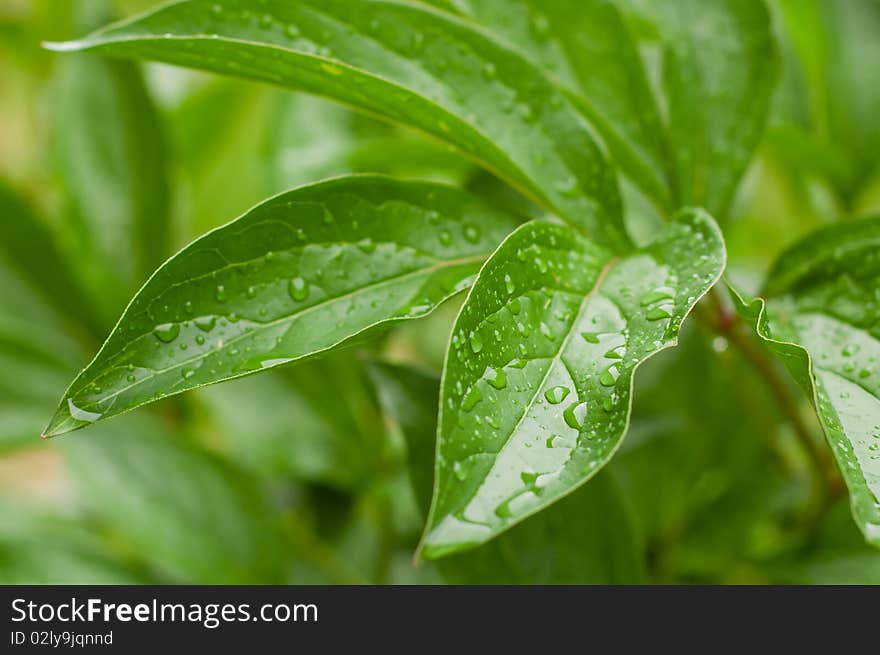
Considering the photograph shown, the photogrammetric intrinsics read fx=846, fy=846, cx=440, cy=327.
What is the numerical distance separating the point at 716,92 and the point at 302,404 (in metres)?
0.42

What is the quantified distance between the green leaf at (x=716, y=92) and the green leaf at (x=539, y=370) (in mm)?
117

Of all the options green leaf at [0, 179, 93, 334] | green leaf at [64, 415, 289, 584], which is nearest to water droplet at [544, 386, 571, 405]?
green leaf at [64, 415, 289, 584]

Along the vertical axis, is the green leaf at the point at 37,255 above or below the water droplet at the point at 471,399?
above

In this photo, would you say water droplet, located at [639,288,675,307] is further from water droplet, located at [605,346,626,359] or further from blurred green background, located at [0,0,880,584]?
blurred green background, located at [0,0,880,584]

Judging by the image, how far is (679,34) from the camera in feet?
1.68

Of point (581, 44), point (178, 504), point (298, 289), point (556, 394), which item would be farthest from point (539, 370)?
point (178, 504)

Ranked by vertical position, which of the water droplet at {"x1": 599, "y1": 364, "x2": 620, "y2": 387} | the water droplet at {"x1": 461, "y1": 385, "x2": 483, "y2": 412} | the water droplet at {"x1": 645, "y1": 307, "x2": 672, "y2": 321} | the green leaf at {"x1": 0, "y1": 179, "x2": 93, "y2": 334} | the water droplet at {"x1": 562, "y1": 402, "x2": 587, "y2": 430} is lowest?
the water droplet at {"x1": 562, "y1": 402, "x2": 587, "y2": 430}

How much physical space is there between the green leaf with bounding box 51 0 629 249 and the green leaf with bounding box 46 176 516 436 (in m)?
0.04

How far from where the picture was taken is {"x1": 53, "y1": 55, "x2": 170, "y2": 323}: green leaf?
694 mm

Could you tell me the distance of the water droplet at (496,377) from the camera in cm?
32

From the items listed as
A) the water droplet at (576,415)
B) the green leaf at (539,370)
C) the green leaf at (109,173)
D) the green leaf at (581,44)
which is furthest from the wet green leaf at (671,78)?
the green leaf at (109,173)

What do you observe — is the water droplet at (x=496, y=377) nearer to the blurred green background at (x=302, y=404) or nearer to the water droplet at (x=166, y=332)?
the water droplet at (x=166, y=332)

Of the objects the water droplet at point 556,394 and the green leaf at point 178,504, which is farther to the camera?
the green leaf at point 178,504
